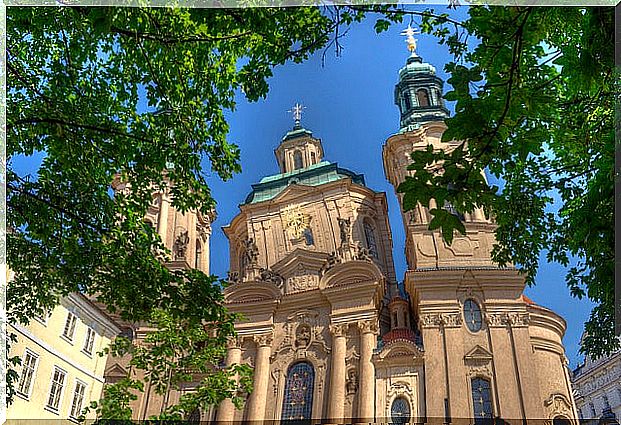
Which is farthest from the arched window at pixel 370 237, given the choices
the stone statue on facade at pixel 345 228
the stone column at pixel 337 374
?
the stone column at pixel 337 374

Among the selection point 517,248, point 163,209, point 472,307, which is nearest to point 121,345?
point 517,248

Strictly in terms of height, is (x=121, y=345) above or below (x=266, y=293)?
below

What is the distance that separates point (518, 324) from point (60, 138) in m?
10.2

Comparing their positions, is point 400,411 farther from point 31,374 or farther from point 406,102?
point 406,102

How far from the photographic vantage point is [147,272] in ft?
14.7

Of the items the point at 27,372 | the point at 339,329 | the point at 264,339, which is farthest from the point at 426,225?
the point at 27,372

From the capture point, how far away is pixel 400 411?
1163cm

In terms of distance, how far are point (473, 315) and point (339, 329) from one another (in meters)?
2.89

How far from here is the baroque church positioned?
37.3 feet

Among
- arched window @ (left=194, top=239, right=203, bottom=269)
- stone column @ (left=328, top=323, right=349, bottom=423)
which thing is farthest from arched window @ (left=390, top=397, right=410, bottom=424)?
arched window @ (left=194, top=239, right=203, bottom=269)

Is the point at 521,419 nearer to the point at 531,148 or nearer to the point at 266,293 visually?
the point at 266,293

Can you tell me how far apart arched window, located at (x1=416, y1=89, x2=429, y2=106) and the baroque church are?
1.08 metres

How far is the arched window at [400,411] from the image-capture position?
37.6 ft

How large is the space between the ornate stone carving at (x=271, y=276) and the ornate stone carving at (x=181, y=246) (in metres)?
2.10
